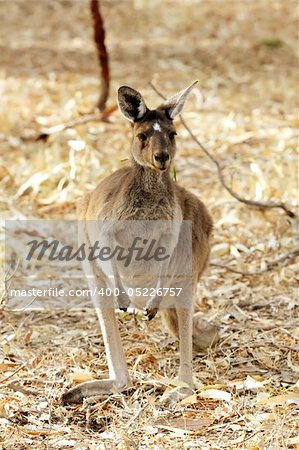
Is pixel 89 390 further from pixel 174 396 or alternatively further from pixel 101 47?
pixel 101 47

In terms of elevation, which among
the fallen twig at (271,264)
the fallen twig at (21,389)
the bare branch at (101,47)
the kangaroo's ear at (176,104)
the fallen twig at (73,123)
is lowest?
the fallen twig at (271,264)

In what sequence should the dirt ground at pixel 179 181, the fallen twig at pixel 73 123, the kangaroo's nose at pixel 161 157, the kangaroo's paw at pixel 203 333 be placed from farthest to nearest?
the fallen twig at pixel 73 123 < the kangaroo's paw at pixel 203 333 < the kangaroo's nose at pixel 161 157 < the dirt ground at pixel 179 181

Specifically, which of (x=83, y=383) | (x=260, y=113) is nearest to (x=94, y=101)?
(x=260, y=113)

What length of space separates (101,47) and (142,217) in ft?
12.0

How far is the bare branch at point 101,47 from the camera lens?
6.70 m

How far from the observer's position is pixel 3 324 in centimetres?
432

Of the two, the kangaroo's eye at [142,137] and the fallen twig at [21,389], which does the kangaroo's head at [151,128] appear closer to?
the kangaroo's eye at [142,137]

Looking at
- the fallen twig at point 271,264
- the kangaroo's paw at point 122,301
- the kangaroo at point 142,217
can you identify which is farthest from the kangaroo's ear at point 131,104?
the fallen twig at point 271,264

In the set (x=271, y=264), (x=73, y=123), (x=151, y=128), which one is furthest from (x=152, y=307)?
(x=73, y=123)

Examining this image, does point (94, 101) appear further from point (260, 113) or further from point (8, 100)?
point (260, 113)

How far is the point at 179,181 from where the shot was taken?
6.27m

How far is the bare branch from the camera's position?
6.70 m

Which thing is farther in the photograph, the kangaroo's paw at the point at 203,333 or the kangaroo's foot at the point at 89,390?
the kangaroo's paw at the point at 203,333

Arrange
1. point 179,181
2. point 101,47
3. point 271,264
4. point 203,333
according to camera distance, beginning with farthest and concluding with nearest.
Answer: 1. point 101,47
2. point 179,181
3. point 271,264
4. point 203,333
